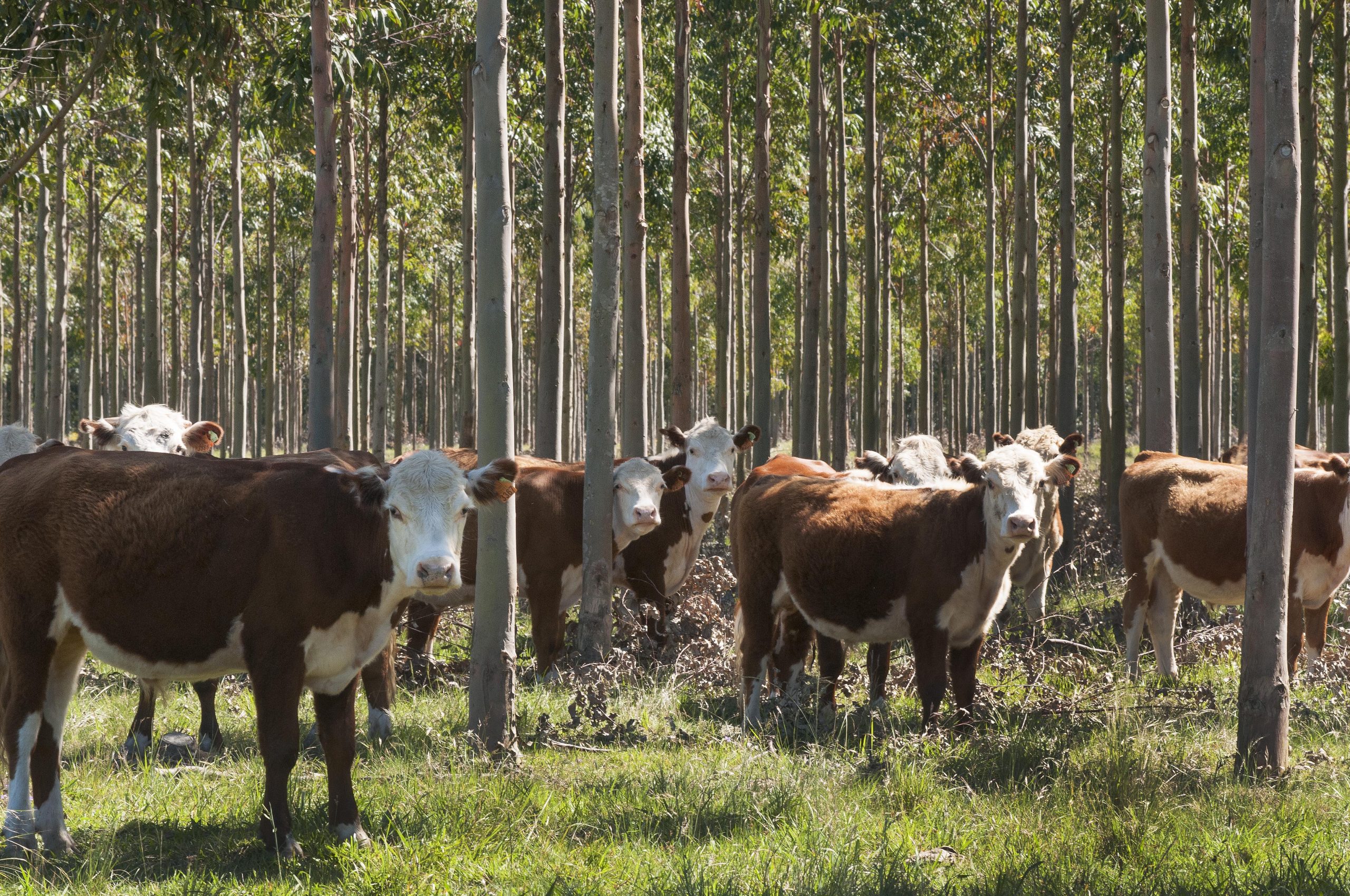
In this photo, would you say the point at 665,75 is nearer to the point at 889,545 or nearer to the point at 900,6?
the point at 900,6

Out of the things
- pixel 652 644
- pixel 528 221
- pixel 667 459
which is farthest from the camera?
pixel 528 221

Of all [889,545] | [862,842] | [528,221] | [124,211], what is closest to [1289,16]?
[889,545]

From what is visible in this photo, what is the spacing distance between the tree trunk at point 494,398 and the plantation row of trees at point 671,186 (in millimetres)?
24

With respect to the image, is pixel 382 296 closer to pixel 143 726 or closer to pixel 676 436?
pixel 676 436

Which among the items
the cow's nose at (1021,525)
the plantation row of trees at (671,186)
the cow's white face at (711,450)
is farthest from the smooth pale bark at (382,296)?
the cow's nose at (1021,525)

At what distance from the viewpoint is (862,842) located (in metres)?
5.36

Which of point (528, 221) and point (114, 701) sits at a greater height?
point (528, 221)

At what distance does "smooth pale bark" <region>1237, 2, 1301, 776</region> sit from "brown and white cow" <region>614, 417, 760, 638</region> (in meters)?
5.30

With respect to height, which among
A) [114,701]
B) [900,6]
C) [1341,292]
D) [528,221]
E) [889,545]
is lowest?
[114,701]

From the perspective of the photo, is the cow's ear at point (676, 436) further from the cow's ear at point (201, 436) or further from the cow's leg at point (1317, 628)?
the cow's leg at point (1317, 628)

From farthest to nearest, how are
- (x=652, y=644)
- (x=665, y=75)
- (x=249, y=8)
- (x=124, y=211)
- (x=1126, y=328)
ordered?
(x=1126, y=328) → (x=124, y=211) → (x=665, y=75) → (x=249, y=8) → (x=652, y=644)

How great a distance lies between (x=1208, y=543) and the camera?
370 inches

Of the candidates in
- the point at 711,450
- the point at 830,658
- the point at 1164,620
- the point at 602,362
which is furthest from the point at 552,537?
the point at 1164,620

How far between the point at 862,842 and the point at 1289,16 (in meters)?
4.83
